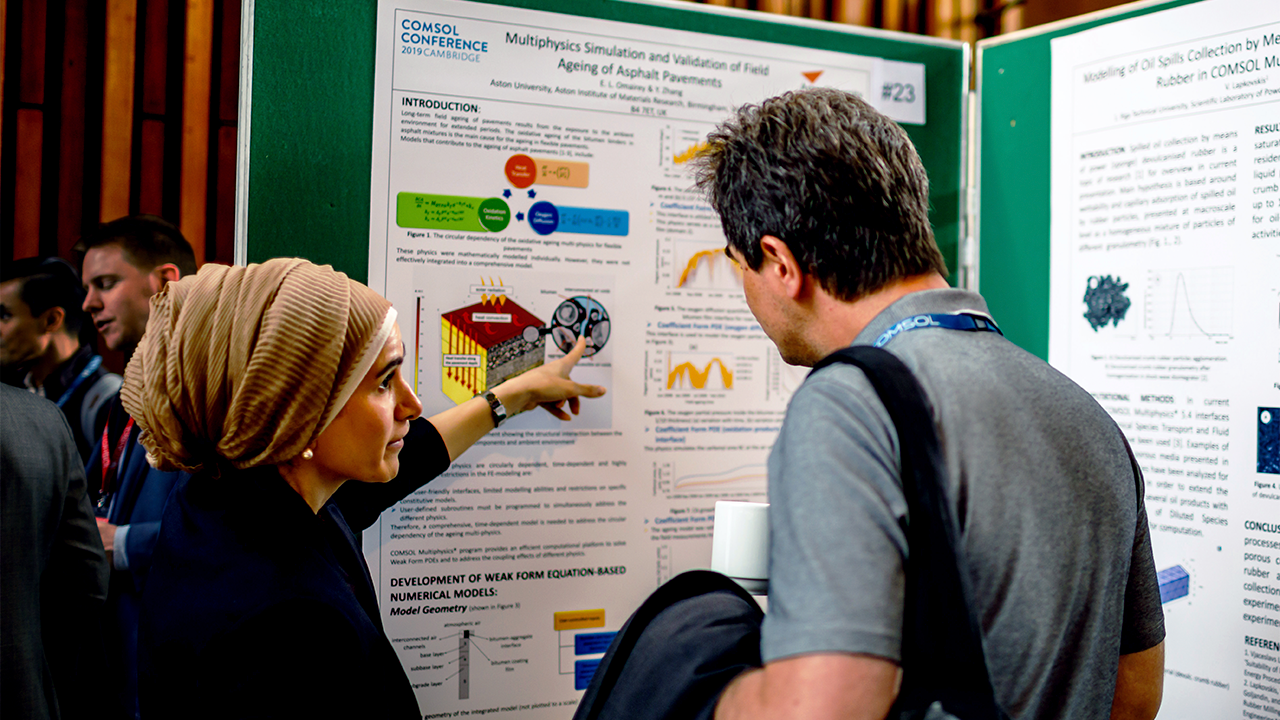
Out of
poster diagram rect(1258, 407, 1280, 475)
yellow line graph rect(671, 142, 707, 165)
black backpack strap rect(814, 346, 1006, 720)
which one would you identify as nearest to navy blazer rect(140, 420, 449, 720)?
black backpack strap rect(814, 346, 1006, 720)

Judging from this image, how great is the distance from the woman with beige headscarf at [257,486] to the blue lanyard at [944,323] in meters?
0.83

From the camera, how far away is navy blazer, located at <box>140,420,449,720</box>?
109cm

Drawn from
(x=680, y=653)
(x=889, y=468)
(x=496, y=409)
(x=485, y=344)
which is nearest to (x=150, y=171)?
(x=485, y=344)

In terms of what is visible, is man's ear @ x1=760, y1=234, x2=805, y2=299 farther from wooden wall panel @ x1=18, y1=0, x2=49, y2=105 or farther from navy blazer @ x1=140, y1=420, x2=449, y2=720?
wooden wall panel @ x1=18, y1=0, x2=49, y2=105

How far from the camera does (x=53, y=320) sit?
6.72 feet

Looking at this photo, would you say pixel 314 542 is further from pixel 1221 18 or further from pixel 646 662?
pixel 1221 18

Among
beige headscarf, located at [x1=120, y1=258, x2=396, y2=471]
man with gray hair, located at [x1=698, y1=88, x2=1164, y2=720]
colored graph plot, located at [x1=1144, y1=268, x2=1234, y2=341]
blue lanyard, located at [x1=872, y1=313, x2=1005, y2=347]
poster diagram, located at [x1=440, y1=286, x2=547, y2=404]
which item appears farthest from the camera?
poster diagram, located at [x1=440, y1=286, x2=547, y2=404]

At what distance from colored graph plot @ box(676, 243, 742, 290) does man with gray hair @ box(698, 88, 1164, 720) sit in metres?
→ 0.78

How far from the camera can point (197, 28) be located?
251 centimetres

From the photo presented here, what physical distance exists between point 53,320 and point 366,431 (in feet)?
4.36

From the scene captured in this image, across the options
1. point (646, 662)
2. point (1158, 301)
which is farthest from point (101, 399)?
point (1158, 301)

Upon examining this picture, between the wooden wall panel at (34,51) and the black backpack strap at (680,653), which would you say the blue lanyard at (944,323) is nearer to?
the black backpack strap at (680,653)

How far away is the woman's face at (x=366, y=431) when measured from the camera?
4.32 feet

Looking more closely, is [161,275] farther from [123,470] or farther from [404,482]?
[404,482]
